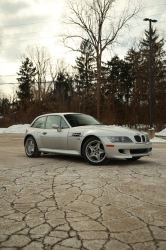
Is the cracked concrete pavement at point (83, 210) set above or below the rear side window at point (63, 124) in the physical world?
below

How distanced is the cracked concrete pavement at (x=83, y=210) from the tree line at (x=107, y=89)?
18.4m

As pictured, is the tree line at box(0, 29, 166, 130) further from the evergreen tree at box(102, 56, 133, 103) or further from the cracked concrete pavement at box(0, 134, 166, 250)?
the cracked concrete pavement at box(0, 134, 166, 250)

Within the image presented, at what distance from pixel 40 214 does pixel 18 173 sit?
289 cm

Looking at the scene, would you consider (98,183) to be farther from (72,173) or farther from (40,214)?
(40,214)

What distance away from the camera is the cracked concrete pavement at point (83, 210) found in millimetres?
2672

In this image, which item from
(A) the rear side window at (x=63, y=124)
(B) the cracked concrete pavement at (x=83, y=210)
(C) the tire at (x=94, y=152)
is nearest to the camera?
(B) the cracked concrete pavement at (x=83, y=210)

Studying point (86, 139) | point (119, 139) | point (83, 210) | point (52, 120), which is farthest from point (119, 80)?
point (83, 210)

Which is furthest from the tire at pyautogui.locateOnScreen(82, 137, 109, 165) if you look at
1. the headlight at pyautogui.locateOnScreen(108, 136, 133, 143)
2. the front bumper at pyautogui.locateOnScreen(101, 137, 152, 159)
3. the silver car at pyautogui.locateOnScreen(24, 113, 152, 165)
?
the headlight at pyautogui.locateOnScreen(108, 136, 133, 143)

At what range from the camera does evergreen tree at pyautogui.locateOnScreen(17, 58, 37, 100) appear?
55094 mm

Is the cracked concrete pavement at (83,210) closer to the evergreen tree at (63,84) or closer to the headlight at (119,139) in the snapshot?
the headlight at (119,139)

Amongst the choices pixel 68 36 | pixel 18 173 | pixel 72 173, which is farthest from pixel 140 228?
pixel 68 36

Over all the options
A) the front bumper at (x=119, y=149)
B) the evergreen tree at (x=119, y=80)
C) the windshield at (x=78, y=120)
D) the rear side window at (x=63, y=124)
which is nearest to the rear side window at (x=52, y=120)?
the rear side window at (x=63, y=124)

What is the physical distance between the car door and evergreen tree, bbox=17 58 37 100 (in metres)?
47.0

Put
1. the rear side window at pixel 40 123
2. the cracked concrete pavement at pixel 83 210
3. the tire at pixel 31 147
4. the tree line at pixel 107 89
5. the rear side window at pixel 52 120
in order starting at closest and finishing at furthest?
the cracked concrete pavement at pixel 83 210, the rear side window at pixel 52 120, the tire at pixel 31 147, the rear side window at pixel 40 123, the tree line at pixel 107 89
